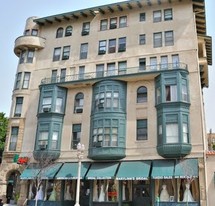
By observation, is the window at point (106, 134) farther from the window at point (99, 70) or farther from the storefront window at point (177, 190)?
the window at point (99, 70)

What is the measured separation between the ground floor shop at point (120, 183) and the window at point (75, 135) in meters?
2.17

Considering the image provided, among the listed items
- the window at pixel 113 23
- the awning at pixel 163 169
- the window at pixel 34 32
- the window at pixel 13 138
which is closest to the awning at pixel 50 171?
the window at pixel 13 138

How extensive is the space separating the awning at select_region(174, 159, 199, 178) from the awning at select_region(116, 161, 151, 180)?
2644 mm

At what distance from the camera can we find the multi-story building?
25.7m

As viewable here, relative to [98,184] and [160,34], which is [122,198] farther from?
[160,34]

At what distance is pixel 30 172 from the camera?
94.5 ft

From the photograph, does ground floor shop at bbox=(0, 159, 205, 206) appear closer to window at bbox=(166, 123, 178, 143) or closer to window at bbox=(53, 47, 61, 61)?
window at bbox=(166, 123, 178, 143)

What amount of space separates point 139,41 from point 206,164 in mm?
15192

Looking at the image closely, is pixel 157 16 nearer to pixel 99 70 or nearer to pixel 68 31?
pixel 99 70

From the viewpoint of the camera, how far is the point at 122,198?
26109 mm

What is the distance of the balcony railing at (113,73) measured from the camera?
2891cm

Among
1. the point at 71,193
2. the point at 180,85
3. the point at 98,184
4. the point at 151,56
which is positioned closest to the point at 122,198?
the point at 98,184

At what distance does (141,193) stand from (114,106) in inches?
351

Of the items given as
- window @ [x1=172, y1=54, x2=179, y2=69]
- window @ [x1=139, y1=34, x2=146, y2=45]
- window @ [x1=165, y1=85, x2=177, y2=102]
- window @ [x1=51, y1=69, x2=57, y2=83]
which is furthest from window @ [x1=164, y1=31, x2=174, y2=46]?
window @ [x1=51, y1=69, x2=57, y2=83]
